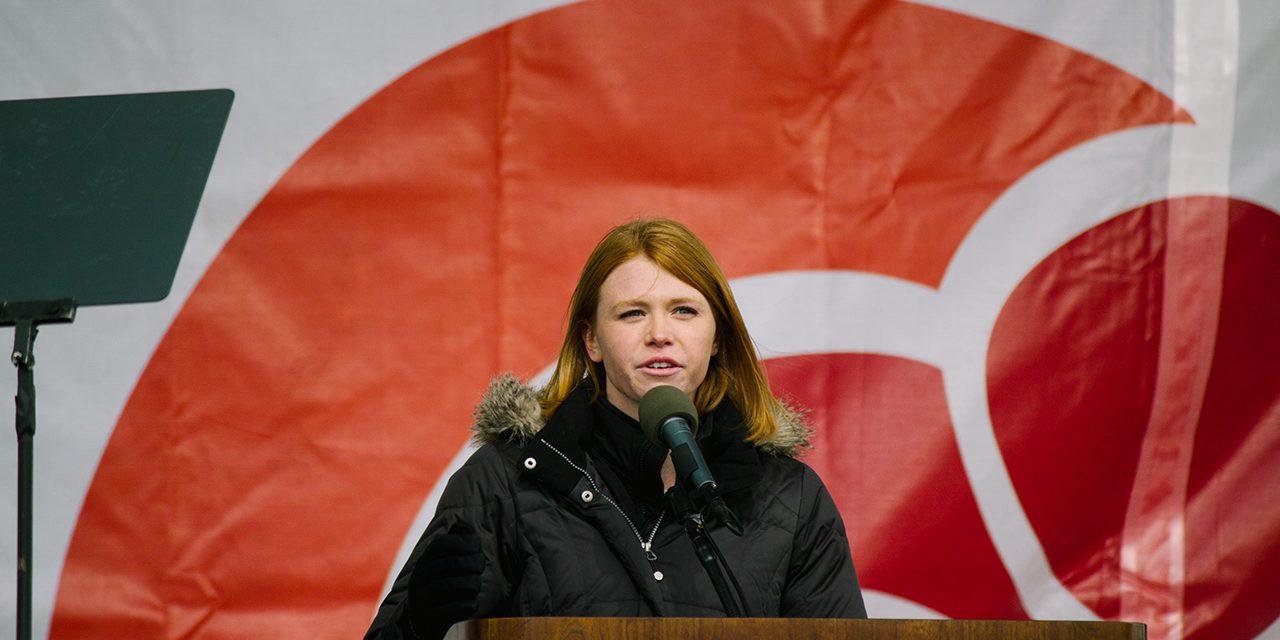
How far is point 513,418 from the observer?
2445 mm

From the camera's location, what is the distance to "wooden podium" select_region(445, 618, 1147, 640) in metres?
1.54

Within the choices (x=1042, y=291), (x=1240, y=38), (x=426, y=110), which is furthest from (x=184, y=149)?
(x=1240, y=38)

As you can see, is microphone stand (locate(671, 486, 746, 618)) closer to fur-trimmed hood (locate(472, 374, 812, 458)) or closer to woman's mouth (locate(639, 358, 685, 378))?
Result: woman's mouth (locate(639, 358, 685, 378))

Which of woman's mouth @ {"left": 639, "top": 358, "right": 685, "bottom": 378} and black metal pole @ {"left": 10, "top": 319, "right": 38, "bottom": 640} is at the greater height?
woman's mouth @ {"left": 639, "top": 358, "right": 685, "bottom": 378}

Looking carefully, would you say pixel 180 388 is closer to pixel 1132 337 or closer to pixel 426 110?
pixel 426 110

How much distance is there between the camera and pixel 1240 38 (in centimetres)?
329

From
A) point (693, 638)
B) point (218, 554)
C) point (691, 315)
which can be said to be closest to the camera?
point (693, 638)

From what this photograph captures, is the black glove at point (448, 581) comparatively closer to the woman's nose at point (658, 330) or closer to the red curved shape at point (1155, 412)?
the woman's nose at point (658, 330)

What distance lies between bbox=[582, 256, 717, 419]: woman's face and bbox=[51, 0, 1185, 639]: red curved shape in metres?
0.81

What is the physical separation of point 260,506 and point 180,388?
1.08 feet

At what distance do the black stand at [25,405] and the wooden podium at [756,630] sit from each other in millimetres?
741

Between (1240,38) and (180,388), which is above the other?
(1240,38)

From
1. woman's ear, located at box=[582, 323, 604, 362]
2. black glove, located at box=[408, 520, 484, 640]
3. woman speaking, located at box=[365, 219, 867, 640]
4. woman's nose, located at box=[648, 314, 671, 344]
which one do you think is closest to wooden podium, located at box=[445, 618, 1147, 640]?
black glove, located at box=[408, 520, 484, 640]

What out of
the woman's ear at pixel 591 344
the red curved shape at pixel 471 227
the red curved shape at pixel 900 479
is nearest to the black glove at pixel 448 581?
the woman's ear at pixel 591 344
